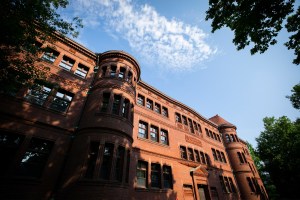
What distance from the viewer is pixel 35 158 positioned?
9133mm

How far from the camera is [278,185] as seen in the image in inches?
1304

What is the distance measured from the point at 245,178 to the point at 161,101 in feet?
59.8

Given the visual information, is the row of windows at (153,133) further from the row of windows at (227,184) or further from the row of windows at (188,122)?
the row of windows at (227,184)

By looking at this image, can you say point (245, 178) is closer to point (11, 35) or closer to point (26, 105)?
point (26, 105)

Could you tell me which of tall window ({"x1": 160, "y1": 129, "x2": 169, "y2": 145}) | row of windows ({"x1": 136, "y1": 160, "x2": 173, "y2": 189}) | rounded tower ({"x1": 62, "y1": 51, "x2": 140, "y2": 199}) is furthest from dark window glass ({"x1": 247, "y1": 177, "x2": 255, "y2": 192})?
rounded tower ({"x1": 62, "y1": 51, "x2": 140, "y2": 199})

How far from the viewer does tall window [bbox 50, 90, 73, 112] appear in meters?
11.2

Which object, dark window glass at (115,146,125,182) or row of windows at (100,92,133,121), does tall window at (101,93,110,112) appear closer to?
row of windows at (100,92,133,121)

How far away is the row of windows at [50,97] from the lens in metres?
10.5

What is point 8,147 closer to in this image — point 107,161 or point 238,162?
point 107,161

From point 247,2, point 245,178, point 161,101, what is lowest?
point 245,178

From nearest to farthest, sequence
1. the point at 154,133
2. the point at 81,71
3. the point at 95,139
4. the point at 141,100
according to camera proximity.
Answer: the point at 95,139
the point at 81,71
the point at 154,133
the point at 141,100

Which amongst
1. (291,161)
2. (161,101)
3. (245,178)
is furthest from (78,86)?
(291,161)

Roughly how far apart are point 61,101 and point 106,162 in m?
5.66

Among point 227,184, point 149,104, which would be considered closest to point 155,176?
point 149,104
